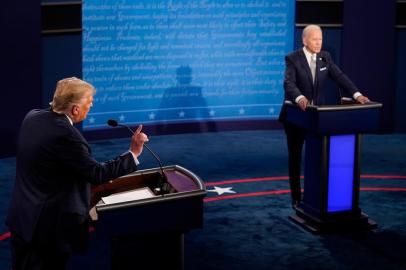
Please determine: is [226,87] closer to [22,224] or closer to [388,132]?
[388,132]

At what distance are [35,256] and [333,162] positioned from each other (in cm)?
306

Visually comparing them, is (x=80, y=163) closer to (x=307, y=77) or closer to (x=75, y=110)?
(x=75, y=110)

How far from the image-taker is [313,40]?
19.7ft

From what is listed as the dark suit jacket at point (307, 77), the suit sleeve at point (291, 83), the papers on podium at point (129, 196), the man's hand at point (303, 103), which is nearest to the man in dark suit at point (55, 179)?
the papers on podium at point (129, 196)

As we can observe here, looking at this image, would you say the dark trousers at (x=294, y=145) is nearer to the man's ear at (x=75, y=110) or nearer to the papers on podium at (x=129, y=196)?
the papers on podium at (x=129, y=196)

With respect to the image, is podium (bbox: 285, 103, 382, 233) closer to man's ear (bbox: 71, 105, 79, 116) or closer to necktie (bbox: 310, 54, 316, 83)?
necktie (bbox: 310, 54, 316, 83)

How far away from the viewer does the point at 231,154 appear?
8.80 metres

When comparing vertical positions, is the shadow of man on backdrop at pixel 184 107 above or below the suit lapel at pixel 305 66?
below

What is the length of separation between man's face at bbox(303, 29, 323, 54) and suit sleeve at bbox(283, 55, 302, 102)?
20 cm

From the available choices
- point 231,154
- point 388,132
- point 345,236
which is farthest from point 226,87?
point 345,236

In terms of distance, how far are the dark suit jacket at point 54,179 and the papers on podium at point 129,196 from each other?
0.29m

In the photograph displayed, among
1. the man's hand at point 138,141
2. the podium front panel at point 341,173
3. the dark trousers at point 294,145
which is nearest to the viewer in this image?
the man's hand at point 138,141

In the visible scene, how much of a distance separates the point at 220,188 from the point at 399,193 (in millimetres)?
1763

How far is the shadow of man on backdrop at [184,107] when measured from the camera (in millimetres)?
9820
